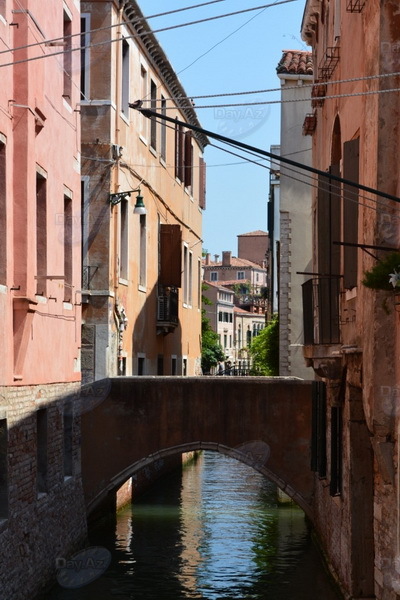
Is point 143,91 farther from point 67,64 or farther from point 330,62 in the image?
point 330,62

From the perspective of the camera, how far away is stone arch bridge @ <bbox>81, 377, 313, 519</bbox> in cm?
2069

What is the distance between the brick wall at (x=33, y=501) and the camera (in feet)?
47.2

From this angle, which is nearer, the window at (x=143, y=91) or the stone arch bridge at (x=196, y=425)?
the stone arch bridge at (x=196, y=425)

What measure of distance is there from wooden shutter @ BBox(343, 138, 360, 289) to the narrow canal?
460 centimetres

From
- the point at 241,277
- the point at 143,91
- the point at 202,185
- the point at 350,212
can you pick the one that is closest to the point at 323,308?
the point at 350,212

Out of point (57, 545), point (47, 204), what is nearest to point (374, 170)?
point (47, 204)

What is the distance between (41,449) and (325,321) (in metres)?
4.16

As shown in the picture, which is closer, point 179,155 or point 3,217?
point 3,217

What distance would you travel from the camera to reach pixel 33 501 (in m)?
15.7

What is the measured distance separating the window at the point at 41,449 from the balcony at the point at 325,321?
3743 millimetres

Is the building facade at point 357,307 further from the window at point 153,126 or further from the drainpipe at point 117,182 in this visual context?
the window at point 153,126

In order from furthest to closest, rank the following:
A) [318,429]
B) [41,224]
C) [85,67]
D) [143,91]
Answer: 1. [143,91]
2. [85,67]
3. [318,429]
4. [41,224]

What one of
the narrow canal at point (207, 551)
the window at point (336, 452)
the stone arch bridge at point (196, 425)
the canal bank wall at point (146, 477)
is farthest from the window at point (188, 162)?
the window at point (336, 452)

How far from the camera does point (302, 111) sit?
95.9ft
